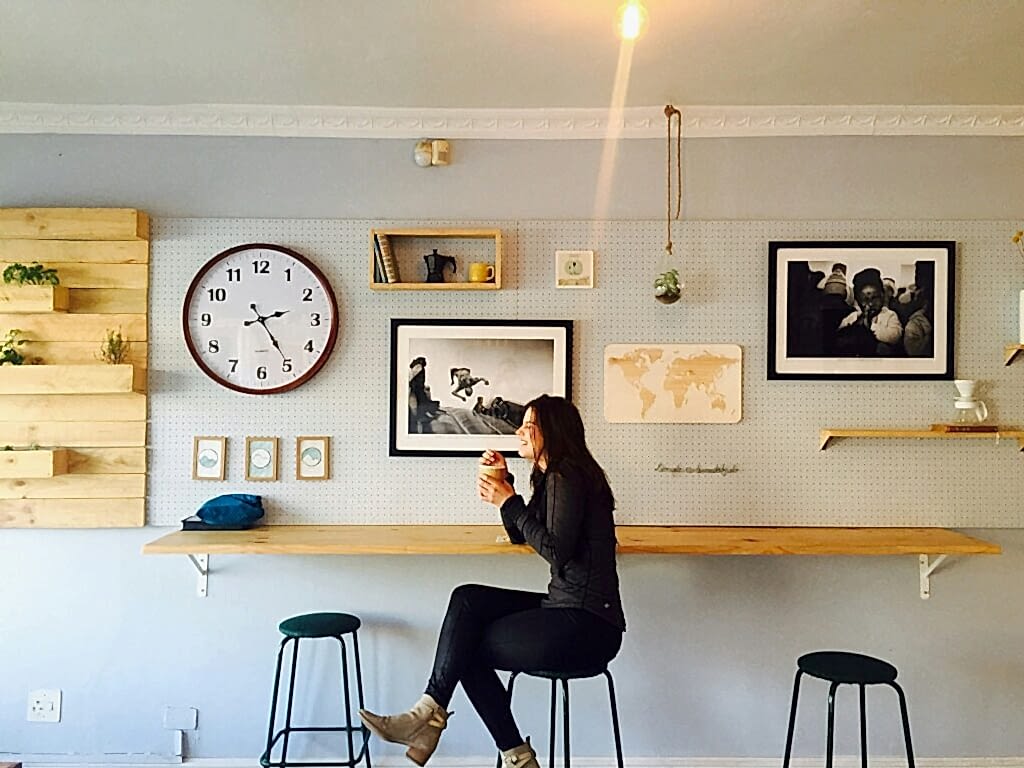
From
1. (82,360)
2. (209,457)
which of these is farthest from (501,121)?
(82,360)

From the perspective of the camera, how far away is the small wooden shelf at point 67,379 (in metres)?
3.15

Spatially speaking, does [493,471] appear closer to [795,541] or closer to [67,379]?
[795,541]

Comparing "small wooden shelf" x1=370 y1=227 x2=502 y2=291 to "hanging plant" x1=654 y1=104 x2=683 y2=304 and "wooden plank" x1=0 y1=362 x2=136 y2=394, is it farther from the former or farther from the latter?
"wooden plank" x1=0 y1=362 x2=136 y2=394

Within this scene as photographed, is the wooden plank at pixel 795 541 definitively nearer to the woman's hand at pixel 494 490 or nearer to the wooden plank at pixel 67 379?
the woman's hand at pixel 494 490

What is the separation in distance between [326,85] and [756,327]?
5.39ft

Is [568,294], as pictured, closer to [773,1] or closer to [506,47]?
[506,47]

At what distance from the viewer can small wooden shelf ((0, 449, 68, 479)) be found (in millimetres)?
3098

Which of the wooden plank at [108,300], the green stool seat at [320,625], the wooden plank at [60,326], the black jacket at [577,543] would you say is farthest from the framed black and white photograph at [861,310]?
the wooden plank at [60,326]

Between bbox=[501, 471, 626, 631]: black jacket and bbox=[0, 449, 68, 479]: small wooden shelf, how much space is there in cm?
157

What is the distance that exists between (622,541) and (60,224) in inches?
85.4

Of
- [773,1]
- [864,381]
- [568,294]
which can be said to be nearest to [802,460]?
[864,381]

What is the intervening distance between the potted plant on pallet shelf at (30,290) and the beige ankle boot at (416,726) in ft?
5.59

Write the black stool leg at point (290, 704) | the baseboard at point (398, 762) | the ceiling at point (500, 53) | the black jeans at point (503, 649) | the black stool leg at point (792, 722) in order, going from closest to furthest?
the ceiling at point (500, 53) → the black jeans at point (503, 649) → the black stool leg at point (792, 722) → the black stool leg at point (290, 704) → the baseboard at point (398, 762)

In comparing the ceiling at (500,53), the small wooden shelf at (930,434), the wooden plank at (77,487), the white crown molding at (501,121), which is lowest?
the wooden plank at (77,487)
